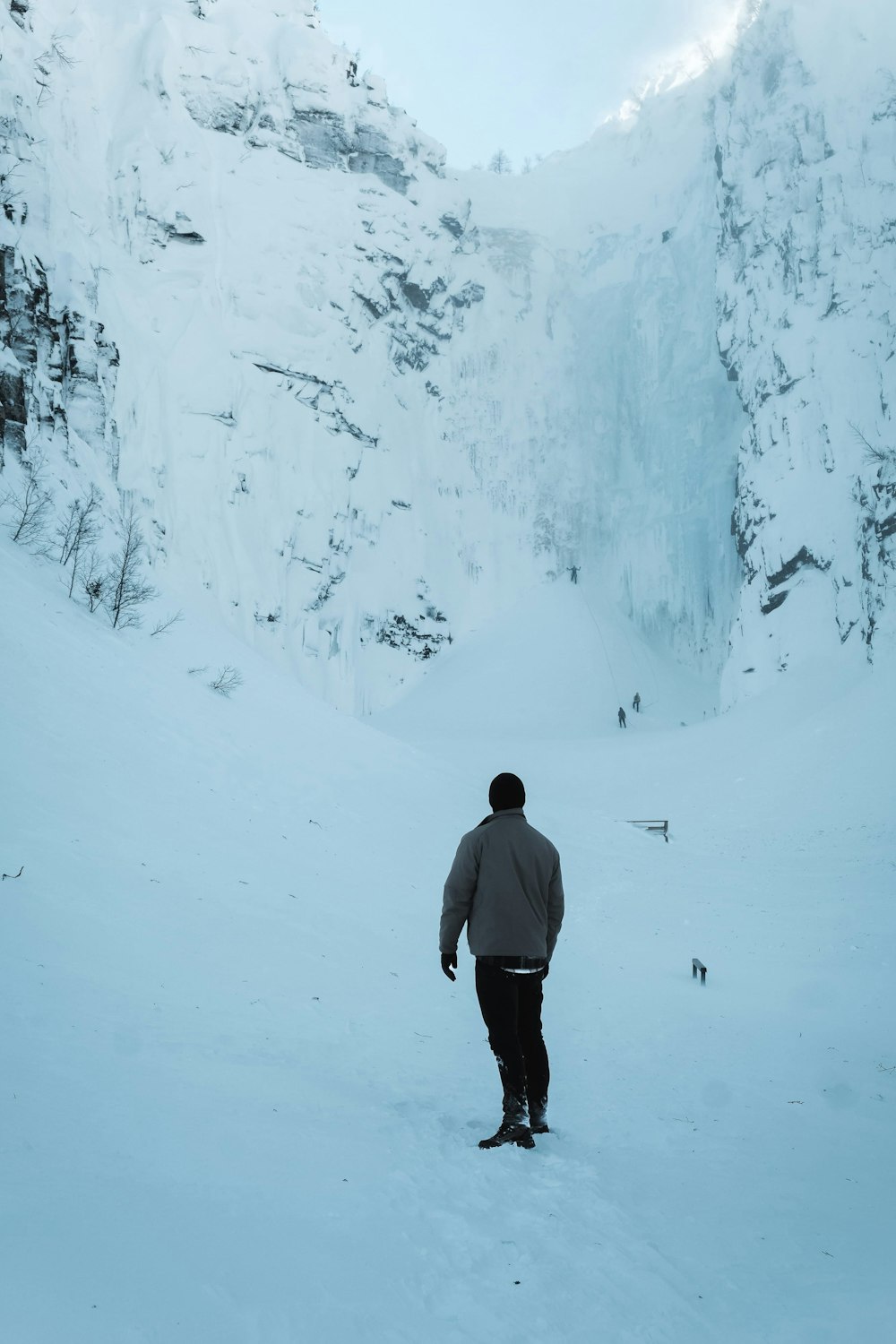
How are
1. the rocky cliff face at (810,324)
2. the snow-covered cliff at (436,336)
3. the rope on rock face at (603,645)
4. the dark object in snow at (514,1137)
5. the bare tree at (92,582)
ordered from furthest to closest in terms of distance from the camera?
1. the rope on rock face at (603,645)
2. the snow-covered cliff at (436,336)
3. the rocky cliff face at (810,324)
4. the bare tree at (92,582)
5. the dark object in snow at (514,1137)

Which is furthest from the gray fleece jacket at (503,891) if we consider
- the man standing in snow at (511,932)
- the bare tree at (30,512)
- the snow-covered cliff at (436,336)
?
the snow-covered cliff at (436,336)

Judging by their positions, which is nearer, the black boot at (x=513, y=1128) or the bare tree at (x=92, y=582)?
the black boot at (x=513, y=1128)

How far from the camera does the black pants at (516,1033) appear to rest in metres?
3.95

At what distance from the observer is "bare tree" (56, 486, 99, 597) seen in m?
16.4

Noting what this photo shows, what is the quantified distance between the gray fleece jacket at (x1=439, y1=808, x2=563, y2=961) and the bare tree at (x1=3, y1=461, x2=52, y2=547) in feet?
47.9

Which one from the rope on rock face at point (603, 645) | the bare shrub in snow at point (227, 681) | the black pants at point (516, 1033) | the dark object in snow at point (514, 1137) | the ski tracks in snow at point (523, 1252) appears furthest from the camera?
the rope on rock face at point (603, 645)

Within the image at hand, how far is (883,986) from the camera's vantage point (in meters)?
9.51

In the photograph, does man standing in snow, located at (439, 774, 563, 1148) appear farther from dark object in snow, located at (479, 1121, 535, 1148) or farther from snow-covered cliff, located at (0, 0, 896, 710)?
snow-covered cliff, located at (0, 0, 896, 710)

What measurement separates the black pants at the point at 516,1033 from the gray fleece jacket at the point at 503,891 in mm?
132

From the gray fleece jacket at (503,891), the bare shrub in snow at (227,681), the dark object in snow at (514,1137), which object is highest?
the bare shrub in snow at (227,681)

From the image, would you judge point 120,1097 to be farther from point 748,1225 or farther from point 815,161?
point 815,161

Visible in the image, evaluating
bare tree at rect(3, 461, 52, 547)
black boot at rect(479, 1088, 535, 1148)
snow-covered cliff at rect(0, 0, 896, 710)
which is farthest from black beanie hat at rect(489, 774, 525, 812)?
snow-covered cliff at rect(0, 0, 896, 710)

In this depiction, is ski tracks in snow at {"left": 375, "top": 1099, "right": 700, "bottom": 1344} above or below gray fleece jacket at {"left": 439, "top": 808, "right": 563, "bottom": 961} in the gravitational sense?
below

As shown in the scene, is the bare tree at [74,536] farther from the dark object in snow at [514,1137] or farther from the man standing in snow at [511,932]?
the dark object in snow at [514,1137]
